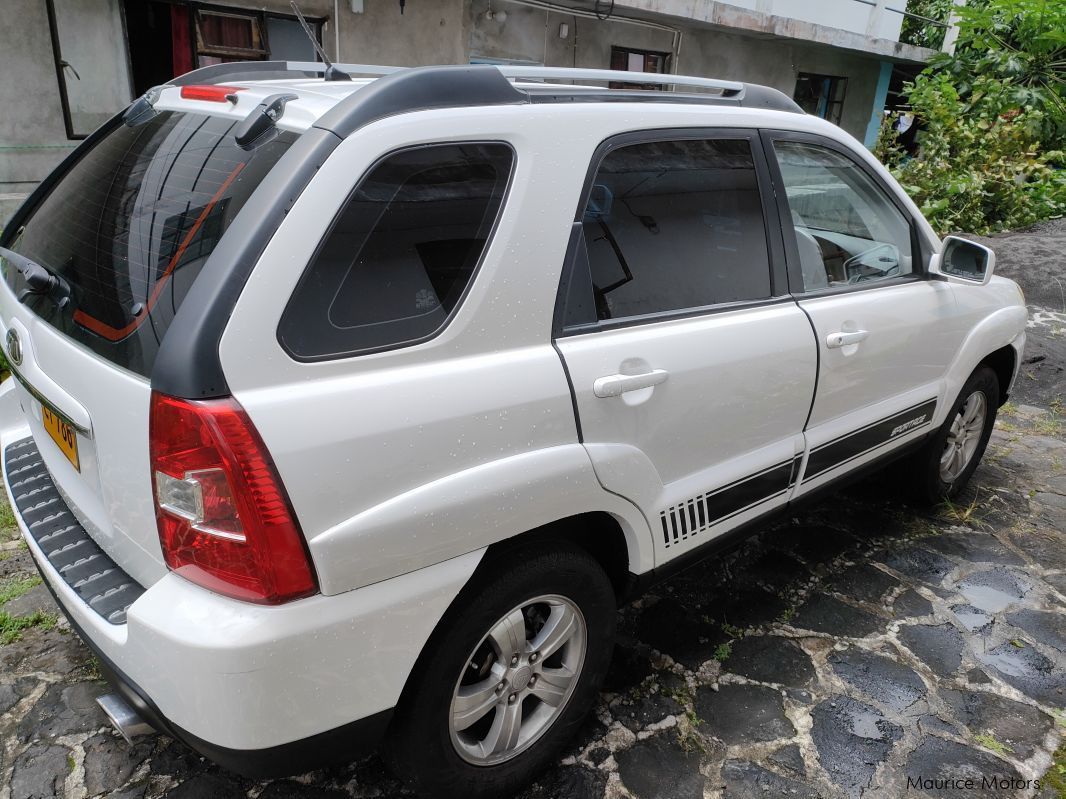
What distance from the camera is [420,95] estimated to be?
1739 millimetres

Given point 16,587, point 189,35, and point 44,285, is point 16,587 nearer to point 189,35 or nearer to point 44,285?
point 44,285

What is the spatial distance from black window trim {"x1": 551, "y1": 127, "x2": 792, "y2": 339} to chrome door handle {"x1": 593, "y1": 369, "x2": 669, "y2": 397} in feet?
0.46

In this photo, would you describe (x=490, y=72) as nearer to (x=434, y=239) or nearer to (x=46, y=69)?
(x=434, y=239)

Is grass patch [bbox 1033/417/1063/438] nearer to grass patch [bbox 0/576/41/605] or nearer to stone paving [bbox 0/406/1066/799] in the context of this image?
stone paving [bbox 0/406/1066/799]

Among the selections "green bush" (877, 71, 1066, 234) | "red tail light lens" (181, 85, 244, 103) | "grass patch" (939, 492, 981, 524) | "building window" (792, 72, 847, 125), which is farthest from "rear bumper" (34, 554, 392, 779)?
"building window" (792, 72, 847, 125)

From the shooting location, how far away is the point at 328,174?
1586mm

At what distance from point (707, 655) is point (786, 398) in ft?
3.14

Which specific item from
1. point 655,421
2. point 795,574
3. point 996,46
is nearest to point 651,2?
point 996,46

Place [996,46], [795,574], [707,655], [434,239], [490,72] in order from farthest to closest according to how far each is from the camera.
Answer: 1. [996,46]
2. [795,574]
3. [707,655]
4. [490,72]
5. [434,239]

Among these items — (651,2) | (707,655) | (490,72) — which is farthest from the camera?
(651,2)

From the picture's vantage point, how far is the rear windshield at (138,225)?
5.42 feet

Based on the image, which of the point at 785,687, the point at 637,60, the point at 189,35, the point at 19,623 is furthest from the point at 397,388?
the point at 637,60

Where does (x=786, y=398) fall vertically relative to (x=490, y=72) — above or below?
below

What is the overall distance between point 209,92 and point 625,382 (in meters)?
1.34
